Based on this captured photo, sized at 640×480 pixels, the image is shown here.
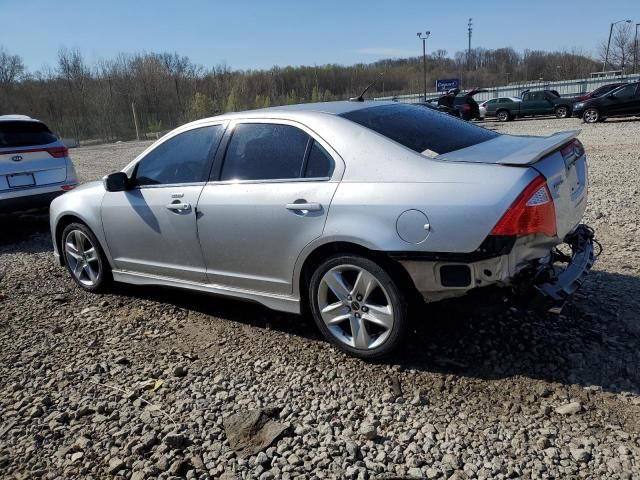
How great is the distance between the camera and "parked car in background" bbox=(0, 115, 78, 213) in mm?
7070

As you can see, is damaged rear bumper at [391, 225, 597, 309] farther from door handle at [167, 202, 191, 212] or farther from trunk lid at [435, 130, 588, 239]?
door handle at [167, 202, 191, 212]

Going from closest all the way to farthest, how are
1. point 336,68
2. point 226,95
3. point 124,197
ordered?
point 124,197 → point 226,95 → point 336,68

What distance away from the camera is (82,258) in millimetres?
5039

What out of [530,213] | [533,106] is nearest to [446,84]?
[533,106]

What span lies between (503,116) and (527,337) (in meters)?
27.3

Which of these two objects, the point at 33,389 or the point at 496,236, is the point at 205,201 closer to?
the point at 33,389

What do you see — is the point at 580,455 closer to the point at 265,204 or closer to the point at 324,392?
the point at 324,392

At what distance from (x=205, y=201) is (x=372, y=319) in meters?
1.52

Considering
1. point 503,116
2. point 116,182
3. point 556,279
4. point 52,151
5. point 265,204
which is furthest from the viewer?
point 503,116

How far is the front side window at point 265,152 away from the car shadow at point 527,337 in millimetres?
1163

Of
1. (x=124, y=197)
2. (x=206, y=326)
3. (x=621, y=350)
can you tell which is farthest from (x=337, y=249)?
(x=124, y=197)

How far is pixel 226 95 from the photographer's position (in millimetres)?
59125

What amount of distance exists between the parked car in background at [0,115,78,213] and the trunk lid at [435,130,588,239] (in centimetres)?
630

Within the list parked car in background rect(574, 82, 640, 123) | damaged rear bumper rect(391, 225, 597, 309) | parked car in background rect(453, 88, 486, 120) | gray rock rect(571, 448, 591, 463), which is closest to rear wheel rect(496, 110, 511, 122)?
parked car in background rect(453, 88, 486, 120)
